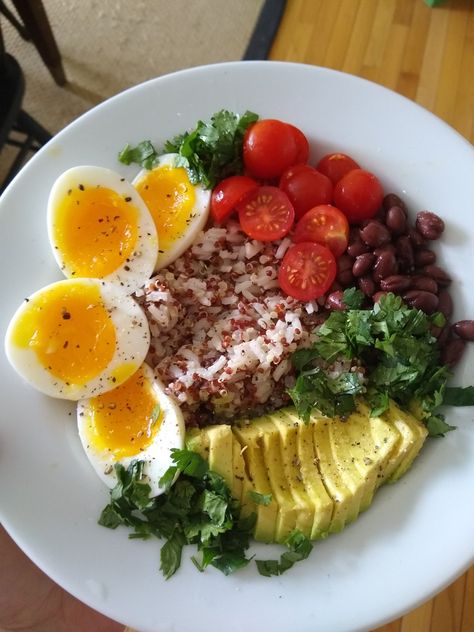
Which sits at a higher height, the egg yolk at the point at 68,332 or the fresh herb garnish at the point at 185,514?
the egg yolk at the point at 68,332

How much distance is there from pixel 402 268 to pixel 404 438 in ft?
1.65

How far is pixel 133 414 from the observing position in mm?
1661

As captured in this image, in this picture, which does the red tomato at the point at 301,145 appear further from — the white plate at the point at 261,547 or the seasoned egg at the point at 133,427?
the seasoned egg at the point at 133,427

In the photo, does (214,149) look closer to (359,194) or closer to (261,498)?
(359,194)

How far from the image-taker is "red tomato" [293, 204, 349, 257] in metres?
1.77

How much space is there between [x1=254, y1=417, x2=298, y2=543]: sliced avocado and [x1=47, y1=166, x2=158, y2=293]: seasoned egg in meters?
0.55

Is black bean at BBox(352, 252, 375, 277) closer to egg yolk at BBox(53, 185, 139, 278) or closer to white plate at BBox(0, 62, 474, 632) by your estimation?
white plate at BBox(0, 62, 474, 632)

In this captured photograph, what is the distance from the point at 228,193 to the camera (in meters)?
1.79

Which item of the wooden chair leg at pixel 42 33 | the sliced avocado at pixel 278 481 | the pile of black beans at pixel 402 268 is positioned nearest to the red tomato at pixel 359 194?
the pile of black beans at pixel 402 268

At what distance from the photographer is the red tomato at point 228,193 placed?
70.2 inches

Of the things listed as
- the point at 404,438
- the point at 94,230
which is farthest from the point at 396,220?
the point at 94,230

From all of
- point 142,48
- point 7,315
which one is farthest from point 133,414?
point 142,48

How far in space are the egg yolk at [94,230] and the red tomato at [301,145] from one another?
52 cm

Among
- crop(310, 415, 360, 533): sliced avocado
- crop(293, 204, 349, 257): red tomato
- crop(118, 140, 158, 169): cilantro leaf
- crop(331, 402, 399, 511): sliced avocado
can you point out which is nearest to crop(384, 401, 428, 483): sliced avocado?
crop(331, 402, 399, 511): sliced avocado
